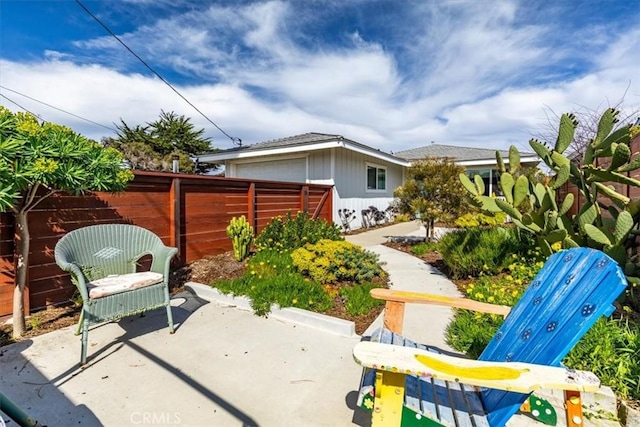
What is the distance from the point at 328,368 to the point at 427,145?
23.2m

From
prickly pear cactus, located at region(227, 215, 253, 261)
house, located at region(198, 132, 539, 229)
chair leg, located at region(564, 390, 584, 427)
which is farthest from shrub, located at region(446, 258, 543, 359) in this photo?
house, located at region(198, 132, 539, 229)

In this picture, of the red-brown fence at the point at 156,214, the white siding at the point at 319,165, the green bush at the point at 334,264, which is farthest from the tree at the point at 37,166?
the white siding at the point at 319,165

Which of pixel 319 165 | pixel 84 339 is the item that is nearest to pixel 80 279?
pixel 84 339

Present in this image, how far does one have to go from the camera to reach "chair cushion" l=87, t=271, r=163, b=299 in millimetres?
2607

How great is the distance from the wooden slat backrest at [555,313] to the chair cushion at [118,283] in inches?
114

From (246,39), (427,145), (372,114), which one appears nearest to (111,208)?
(246,39)

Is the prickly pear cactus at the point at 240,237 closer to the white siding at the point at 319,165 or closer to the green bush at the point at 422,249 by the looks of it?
the green bush at the point at 422,249

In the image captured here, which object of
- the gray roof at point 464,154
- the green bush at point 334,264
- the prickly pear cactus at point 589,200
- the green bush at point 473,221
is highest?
the gray roof at point 464,154

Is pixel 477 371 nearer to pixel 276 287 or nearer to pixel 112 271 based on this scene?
pixel 276 287

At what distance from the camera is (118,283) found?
9.19 ft

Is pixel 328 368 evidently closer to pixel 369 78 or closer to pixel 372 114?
pixel 369 78

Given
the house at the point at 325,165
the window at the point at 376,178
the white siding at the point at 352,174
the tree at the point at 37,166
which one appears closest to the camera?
the tree at the point at 37,166

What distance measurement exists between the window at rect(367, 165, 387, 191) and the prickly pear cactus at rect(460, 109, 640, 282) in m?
8.50

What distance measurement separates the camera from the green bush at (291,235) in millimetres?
5787
